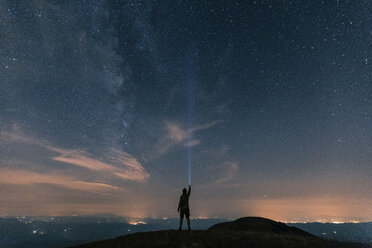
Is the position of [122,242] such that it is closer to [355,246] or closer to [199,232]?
[199,232]

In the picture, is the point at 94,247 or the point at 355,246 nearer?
the point at 94,247

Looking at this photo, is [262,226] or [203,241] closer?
[203,241]

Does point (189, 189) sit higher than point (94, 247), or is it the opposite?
point (189, 189)

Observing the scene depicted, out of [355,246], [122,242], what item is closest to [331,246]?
[355,246]

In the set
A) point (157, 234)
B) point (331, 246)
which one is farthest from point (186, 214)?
point (331, 246)

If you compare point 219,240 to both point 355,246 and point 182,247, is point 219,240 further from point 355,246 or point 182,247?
point 355,246

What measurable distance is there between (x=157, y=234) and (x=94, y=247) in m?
3.17

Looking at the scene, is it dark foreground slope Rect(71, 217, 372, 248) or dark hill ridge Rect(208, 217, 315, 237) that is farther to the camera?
dark hill ridge Rect(208, 217, 315, 237)

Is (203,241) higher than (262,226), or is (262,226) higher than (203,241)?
(203,241)

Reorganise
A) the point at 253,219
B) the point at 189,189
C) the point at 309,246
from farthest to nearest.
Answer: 1. the point at 253,219
2. the point at 189,189
3. the point at 309,246

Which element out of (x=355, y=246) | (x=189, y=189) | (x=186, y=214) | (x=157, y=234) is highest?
(x=189, y=189)

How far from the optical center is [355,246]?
476 inches

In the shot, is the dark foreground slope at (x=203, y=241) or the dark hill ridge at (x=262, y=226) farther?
the dark hill ridge at (x=262, y=226)

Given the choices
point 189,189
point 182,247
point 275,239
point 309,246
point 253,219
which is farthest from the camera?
point 253,219
